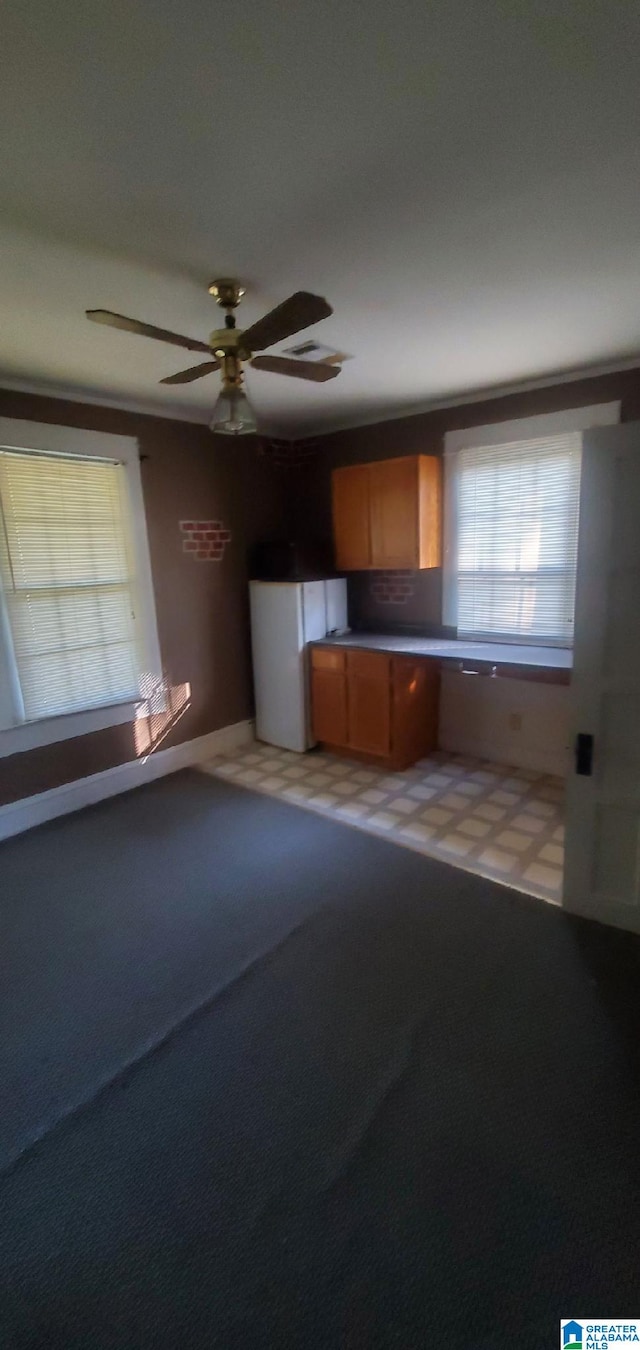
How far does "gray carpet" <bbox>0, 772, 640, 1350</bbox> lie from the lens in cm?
115

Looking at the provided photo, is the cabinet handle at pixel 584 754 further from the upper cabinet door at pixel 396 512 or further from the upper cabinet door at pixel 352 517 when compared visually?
the upper cabinet door at pixel 352 517

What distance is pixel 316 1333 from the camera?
1097 millimetres

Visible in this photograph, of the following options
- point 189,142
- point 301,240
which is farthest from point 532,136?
point 189,142

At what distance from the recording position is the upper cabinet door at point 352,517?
391 cm

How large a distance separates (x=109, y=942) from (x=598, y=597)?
2332 millimetres

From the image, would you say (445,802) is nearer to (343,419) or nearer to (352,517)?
(352,517)

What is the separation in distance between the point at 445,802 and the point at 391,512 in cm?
195

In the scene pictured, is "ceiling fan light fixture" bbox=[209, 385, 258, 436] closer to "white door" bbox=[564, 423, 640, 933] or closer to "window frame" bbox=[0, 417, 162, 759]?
"white door" bbox=[564, 423, 640, 933]

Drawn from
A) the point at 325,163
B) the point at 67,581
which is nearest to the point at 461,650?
the point at 67,581

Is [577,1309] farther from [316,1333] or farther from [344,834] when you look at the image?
[344,834]

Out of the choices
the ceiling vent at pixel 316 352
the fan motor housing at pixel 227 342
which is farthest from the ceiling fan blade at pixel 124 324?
the ceiling vent at pixel 316 352

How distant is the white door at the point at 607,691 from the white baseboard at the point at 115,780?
266cm

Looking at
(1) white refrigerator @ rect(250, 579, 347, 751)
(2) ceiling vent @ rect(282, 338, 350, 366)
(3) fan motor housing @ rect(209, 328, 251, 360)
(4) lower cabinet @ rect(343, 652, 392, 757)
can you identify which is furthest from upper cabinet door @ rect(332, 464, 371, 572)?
(3) fan motor housing @ rect(209, 328, 251, 360)

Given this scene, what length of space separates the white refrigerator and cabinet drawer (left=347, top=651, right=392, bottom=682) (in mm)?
406
